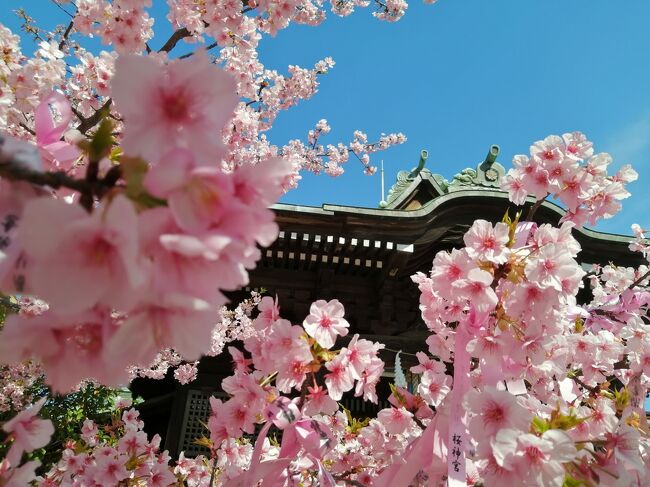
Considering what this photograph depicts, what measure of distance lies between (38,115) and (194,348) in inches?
33.9

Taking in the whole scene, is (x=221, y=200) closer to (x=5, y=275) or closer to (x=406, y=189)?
(x=5, y=275)

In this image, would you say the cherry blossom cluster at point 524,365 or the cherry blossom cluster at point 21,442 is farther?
the cherry blossom cluster at point 524,365

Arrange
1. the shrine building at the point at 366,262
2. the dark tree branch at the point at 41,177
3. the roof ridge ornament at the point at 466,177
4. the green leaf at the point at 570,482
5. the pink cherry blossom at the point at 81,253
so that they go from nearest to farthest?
the pink cherry blossom at the point at 81,253 < the dark tree branch at the point at 41,177 < the green leaf at the point at 570,482 < the shrine building at the point at 366,262 < the roof ridge ornament at the point at 466,177

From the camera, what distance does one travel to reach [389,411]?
2.65 meters

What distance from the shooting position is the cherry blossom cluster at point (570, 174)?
2695mm

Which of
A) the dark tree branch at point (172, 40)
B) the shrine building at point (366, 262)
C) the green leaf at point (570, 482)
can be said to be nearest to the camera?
the green leaf at point (570, 482)

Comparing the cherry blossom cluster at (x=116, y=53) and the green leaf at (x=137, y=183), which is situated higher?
the cherry blossom cluster at (x=116, y=53)

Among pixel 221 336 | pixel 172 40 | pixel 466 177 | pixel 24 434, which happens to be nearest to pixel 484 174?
pixel 466 177

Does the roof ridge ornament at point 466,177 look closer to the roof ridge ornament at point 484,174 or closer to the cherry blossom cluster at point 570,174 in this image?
the roof ridge ornament at point 484,174

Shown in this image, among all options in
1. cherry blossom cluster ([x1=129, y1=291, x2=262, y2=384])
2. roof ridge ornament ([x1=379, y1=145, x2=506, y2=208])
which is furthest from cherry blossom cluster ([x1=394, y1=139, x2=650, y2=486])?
roof ridge ornament ([x1=379, y1=145, x2=506, y2=208])

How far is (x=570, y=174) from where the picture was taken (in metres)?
2.71

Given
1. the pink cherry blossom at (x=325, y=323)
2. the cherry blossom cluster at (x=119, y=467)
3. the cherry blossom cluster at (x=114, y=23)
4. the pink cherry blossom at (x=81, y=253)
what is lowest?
the cherry blossom cluster at (x=119, y=467)

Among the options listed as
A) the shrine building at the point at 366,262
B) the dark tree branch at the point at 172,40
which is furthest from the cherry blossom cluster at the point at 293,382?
the shrine building at the point at 366,262

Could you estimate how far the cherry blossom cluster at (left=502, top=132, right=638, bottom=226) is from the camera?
270cm
